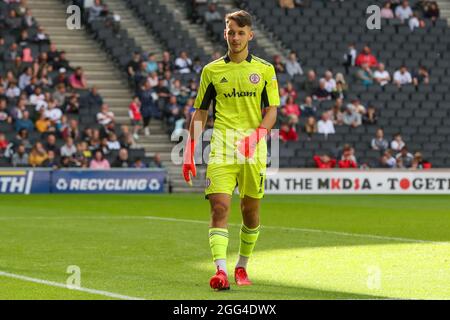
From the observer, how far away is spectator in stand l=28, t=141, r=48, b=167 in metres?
31.2

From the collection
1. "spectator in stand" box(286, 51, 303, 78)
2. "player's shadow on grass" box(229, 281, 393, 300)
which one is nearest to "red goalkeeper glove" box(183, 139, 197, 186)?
"player's shadow on grass" box(229, 281, 393, 300)

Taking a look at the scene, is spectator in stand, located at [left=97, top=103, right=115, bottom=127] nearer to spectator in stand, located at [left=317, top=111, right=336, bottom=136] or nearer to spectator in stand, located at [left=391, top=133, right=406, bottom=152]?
spectator in stand, located at [left=317, top=111, right=336, bottom=136]

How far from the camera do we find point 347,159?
34.0 m

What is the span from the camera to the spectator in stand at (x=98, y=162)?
31.7 metres

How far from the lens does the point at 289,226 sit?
19859 millimetres

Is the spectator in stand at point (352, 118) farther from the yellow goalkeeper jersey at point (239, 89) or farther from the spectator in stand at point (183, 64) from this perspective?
the yellow goalkeeper jersey at point (239, 89)

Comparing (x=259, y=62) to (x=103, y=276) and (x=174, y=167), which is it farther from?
(x=174, y=167)

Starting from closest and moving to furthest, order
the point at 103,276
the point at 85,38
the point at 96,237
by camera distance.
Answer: the point at 103,276, the point at 96,237, the point at 85,38

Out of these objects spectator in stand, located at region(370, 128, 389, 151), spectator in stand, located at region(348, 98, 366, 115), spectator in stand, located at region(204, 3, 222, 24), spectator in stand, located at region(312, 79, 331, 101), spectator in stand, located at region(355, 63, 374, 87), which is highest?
spectator in stand, located at region(204, 3, 222, 24)

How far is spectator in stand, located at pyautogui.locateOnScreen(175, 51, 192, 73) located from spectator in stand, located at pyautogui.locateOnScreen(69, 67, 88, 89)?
3139 mm

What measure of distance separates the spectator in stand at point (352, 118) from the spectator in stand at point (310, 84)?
4.39 ft

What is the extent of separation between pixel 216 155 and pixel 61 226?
8.76 m

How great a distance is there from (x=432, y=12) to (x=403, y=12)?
1.22 metres
